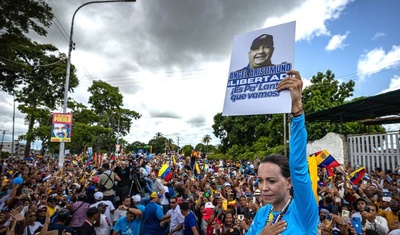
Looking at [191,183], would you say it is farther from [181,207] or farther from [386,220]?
[386,220]

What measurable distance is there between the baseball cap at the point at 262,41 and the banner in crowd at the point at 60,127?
12.5 m

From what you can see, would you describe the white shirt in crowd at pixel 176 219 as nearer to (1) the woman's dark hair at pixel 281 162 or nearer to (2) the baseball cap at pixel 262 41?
(2) the baseball cap at pixel 262 41

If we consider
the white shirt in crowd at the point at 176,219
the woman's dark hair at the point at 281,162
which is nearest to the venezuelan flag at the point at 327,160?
the white shirt in crowd at the point at 176,219

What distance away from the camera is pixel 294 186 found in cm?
137

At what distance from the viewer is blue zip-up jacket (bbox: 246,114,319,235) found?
1.34 meters

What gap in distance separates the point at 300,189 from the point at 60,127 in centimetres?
1376

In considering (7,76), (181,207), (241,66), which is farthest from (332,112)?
(7,76)

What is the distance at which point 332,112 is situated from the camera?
15.4 metres

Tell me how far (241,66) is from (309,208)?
1896 millimetres

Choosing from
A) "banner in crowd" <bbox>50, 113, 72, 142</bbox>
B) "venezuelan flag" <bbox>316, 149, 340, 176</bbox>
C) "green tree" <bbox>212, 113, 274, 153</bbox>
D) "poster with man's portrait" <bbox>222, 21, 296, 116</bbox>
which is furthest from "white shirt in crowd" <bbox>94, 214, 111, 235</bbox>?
"green tree" <bbox>212, 113, 274, 153</bbox>

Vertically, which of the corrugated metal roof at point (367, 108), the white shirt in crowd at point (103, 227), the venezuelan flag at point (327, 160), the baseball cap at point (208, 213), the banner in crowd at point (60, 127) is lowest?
the white shirt in crowd at point (103, 227)

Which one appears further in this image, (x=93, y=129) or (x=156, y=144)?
(x=156, y=144)

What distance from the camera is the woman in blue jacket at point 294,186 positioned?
1.34 metres

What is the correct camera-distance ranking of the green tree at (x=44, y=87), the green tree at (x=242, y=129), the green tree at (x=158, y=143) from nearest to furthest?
the green tree at (x=44, y=87)
the green tree at (x=242, y=129)
the green tree at (x=158, y=143)
